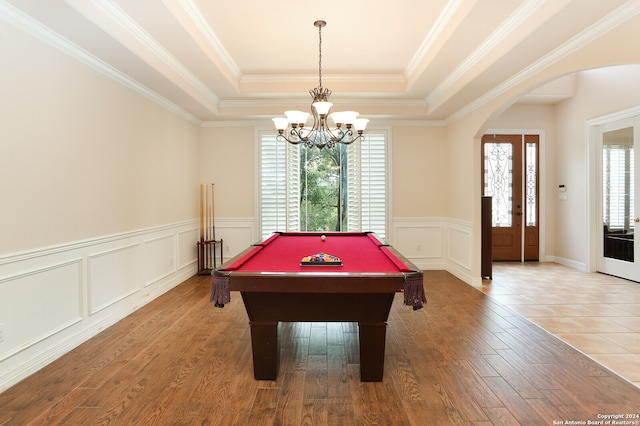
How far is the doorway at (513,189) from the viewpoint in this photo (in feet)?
22.8

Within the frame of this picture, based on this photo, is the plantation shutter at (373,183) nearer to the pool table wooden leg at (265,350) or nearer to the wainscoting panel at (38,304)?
the pool table wooden leg at (265,350)

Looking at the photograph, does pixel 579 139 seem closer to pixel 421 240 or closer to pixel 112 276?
pixel 421 240

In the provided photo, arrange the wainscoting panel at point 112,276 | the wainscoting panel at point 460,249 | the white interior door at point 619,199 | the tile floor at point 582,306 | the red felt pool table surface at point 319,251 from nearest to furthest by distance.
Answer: the red felt pool table surface at point 319,251 → the tile floor at point 582,306 → the wainscoting panel at point 112,276 → the white interior door at point 619,199 → the wainscoting panel at point 460,249

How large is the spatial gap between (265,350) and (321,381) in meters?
0.43

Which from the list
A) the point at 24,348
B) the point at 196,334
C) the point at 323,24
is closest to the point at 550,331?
the point at 196,334

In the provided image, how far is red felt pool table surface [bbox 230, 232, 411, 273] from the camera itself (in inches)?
94.3

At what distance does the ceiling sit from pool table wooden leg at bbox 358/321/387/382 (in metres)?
2.57

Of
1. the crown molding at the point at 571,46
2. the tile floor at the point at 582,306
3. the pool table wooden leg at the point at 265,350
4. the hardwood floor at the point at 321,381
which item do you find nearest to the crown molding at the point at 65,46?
the hardwood floor at the point at 321,381

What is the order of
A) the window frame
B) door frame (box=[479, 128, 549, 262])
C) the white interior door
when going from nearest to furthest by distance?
the white interior door, the window frame, door frame (box=[479, 128, 549, 262])

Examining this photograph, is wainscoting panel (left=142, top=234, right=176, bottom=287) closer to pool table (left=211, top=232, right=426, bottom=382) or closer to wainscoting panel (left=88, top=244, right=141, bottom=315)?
wainscoting panel (left=88, top=244, right=141, bottom=315)

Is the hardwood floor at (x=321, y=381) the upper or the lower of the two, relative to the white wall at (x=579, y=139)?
lower

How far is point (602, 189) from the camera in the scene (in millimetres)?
5812

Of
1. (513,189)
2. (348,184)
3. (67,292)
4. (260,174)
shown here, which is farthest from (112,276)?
(513,189)

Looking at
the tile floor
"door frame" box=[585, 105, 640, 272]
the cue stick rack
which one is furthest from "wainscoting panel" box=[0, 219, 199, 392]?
"door frame" box=[585, 105, 640, 272]
